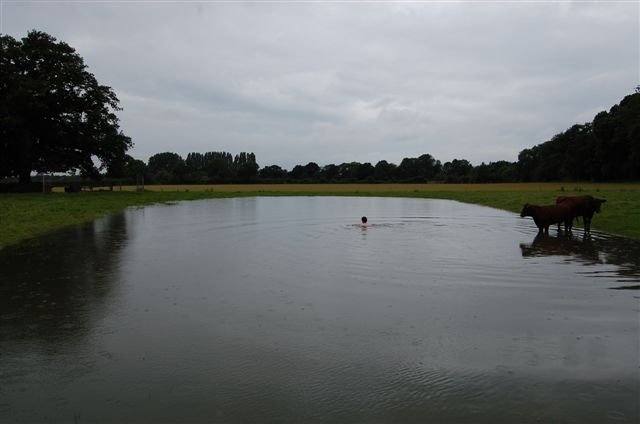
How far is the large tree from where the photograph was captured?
48.5 m

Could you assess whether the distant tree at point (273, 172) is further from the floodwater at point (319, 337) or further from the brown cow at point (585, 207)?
the floodwater at point (319, 337)

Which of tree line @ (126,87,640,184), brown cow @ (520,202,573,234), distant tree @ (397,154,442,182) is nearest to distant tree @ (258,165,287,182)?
tree line @ (126,87,640,184)

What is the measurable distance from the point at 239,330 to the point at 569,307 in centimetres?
521

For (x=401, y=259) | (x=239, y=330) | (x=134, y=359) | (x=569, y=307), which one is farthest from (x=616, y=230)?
(x=134, y=359)

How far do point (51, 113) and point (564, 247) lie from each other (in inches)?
2047

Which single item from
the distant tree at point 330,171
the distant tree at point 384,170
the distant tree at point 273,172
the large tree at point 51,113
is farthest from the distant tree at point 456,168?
the large tree at point 51,113

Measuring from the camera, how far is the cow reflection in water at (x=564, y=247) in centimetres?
1357

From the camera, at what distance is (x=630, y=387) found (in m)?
5.08

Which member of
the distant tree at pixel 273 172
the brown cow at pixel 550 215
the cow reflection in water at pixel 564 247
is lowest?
the cow reflection in water at pixel 564 247

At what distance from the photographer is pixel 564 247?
49.9ft

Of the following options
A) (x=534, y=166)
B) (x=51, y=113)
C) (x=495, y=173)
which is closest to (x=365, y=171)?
(x=495, y=173)

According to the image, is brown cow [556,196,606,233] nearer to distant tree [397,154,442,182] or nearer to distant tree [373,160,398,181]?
distant tree [373,160,398,181]

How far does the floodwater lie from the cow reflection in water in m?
0.21

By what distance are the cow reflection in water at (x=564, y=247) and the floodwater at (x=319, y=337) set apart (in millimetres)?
209
